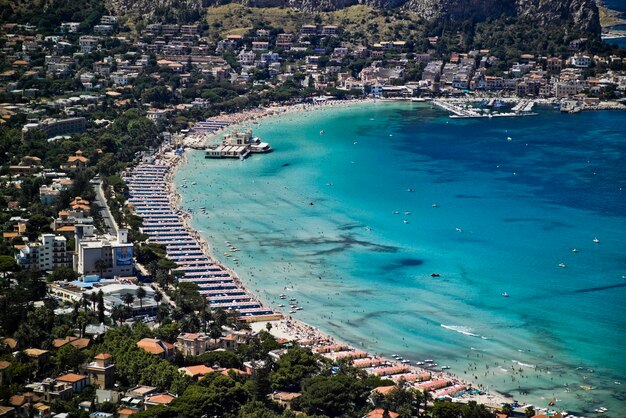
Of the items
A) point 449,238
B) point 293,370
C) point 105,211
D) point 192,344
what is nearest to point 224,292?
point 192,344

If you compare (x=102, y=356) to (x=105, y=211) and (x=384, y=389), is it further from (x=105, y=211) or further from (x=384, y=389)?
(x=105, y=211)

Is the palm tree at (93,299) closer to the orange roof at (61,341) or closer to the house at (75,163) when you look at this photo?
the orange roof at (61,341)

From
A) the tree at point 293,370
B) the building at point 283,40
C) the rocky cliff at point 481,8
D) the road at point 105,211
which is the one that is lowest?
the road at point 105,211

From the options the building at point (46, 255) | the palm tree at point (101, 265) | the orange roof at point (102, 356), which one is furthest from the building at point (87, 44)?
the orange roof at point (102, 356)

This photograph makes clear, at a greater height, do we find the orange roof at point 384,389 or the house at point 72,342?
the house at point 72,342

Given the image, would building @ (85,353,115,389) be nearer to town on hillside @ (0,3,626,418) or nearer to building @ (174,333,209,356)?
town on hillside @ (0,3,626,418)

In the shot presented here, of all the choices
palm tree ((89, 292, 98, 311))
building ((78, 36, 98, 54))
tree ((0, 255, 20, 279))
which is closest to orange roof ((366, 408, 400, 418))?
palm tree ((89, 292, 98, 311))
